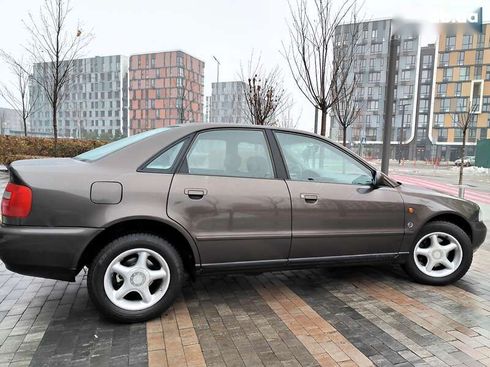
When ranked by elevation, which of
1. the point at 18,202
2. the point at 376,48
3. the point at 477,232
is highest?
the point at 376,48

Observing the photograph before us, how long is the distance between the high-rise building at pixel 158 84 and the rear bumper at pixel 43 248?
313 feet

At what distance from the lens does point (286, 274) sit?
14.6 feet

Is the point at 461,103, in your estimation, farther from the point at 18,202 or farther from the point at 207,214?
the point at 18,202

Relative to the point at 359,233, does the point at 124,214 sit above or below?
above

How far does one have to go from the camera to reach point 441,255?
411cm

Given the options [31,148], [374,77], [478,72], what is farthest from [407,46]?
[31,148]

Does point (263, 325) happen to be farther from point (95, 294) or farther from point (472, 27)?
point (472, 27)

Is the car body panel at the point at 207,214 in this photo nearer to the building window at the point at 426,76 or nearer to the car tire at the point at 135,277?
the car tire at the point at 135,277

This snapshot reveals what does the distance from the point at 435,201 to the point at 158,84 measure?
10273cm

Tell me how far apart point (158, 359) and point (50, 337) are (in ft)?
2.91

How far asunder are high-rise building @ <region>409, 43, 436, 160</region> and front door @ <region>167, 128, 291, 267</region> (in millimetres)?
81945

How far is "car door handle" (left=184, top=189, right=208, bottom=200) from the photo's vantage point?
123 inches

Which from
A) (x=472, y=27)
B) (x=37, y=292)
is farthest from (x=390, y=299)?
(x=472, y=27)

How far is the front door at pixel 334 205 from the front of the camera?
3.48m
